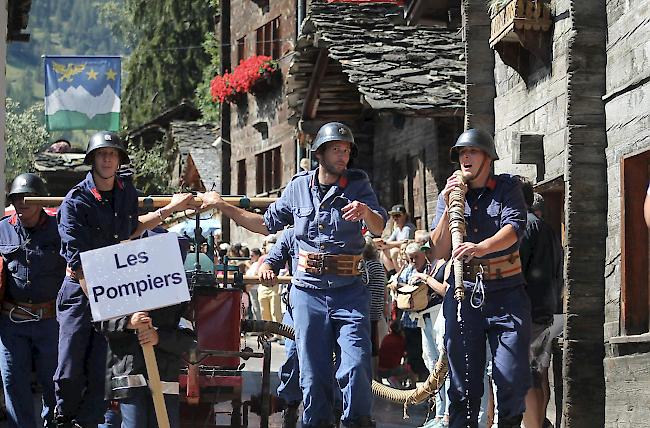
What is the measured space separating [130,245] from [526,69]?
5805mm

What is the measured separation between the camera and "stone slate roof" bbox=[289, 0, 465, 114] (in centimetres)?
1936

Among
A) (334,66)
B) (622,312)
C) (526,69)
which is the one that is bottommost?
(622,312)

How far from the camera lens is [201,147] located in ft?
150

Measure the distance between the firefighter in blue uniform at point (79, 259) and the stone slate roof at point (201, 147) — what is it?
33.6 m

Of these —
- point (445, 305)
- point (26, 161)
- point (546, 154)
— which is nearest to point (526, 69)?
point (546, 154)

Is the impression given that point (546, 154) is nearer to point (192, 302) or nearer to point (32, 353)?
point (192, 302)

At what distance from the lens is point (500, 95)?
1388 centimetres

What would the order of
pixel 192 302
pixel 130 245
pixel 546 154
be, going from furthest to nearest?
pixel 546 154
pixel 192 302
pixel 130 245

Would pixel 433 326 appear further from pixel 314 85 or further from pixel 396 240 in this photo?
pixel 314 85

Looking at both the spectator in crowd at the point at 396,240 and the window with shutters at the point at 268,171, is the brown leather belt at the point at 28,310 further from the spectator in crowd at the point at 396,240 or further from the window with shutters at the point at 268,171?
the window with shutters at the point at 268,171

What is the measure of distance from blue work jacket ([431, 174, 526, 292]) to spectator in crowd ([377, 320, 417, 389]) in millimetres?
7052

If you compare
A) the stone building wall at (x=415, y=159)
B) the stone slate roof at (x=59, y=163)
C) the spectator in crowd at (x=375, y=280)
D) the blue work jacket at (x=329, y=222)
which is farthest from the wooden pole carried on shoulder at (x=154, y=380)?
Answer: the stone slate roof at (x=59, y=163)

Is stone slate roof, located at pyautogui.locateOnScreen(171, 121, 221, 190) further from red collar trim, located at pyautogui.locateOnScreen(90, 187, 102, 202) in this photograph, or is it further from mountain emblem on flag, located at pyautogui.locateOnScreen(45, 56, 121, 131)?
red collar trim, located at pyautogui.locateOnScreen(90, 187, 102, 202)

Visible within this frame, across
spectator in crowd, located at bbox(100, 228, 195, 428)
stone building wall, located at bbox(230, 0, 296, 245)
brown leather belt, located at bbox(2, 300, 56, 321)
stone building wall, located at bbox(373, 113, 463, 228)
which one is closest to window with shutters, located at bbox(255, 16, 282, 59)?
stone building wall, located at bbox(230, 0, 296, 245)
